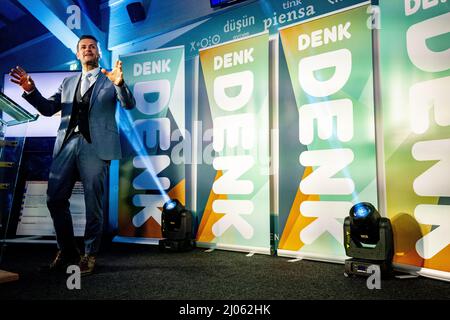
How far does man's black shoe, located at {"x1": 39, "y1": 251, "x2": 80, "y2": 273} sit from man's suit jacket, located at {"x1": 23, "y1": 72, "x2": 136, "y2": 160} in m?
0.76

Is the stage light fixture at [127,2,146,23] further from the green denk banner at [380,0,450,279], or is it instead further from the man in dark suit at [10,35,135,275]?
the green denk banner at [380,0,450,279]

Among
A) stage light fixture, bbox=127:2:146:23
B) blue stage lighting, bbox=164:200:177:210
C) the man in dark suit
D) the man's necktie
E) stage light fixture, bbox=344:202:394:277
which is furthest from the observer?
stage light fixture, bbox=127:2:146:23

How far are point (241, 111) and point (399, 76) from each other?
1.39m

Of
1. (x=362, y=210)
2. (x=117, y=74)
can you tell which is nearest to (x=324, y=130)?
(x=362, y=210)

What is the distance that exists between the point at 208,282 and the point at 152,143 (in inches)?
78.4

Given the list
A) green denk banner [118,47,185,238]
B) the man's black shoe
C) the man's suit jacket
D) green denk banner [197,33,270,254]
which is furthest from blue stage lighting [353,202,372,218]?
the man's black shoe

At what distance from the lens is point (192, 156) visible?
3.60 m

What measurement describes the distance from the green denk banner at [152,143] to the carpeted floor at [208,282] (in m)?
0.80

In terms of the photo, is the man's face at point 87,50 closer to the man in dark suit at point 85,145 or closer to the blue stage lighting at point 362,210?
the man in dark suit at point 85,145

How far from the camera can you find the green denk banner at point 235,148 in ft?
10.4

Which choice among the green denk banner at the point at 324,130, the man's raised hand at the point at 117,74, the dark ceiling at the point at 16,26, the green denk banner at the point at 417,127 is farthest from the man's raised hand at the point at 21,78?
the dark ceiling at the point at 16,26

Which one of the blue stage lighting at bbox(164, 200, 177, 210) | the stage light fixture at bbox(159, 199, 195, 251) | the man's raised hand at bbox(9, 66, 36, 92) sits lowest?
the stage light fixture at bbox(159, 199, 195, 251)

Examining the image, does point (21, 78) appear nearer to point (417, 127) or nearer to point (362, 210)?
point (362, 210)

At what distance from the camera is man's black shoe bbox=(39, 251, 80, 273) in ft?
8.11
